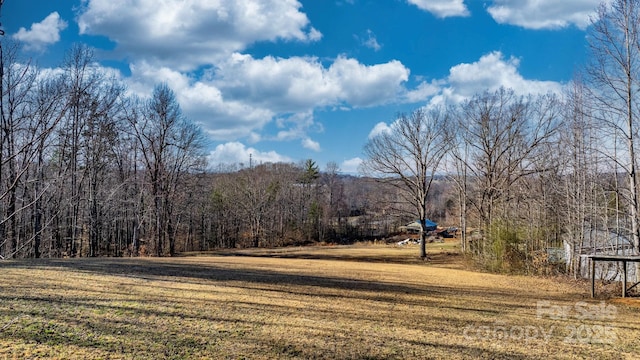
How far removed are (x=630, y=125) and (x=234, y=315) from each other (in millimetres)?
12122

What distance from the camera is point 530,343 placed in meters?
6.24

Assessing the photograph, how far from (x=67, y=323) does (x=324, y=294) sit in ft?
18.0

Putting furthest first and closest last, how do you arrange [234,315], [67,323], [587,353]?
[234,315] → [587,353] → [67,323]

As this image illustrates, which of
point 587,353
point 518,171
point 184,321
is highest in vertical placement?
point 518,171

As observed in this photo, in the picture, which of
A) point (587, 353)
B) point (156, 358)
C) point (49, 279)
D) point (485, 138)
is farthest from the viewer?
point (485, 138)

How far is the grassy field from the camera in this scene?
16.6 ft

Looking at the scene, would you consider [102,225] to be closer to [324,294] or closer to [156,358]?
[324,294]

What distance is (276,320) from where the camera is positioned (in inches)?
263

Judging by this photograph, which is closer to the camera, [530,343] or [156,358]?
[156,358]

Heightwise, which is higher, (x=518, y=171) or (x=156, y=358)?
(x=518, y=171)

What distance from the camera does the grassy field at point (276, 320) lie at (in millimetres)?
5066

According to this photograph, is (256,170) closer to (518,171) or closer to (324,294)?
(518,171)

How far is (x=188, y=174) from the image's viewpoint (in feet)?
103

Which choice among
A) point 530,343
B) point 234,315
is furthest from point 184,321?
point 530,343
